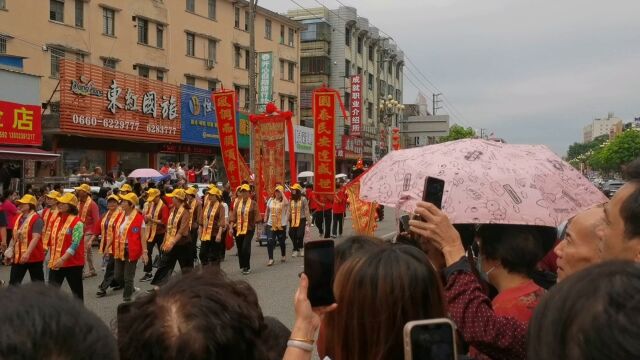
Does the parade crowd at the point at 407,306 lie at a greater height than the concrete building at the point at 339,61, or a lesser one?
lesser

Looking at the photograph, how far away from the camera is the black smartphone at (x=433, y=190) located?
2346 millimetres

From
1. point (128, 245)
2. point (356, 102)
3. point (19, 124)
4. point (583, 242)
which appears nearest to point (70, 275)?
point (128, 245)

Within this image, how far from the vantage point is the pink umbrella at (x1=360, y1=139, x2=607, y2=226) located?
9.89ft

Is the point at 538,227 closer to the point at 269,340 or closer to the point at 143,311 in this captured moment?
the point at 269,340

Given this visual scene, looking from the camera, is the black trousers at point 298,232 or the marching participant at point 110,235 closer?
the marching participant at point 110,235

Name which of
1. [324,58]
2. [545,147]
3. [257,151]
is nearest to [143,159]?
[257,151]

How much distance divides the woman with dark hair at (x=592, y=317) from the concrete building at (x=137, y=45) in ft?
68.1

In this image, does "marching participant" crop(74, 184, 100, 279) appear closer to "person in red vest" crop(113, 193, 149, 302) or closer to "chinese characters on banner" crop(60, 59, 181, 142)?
"person in red vest" crop(113, 193, 149, 302)

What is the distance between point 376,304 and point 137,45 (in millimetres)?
28034

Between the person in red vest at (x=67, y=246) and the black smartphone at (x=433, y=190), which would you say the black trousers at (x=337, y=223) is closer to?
the person in red vest at (x=67, y=246)

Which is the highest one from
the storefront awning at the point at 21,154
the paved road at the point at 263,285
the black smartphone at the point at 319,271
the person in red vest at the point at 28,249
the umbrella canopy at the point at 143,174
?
the storefront awning at the point at 21,154

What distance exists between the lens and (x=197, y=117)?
94.2 feet

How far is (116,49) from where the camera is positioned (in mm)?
26484

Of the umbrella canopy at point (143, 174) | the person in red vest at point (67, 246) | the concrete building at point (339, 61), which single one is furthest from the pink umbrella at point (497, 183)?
the concrete building at point (339, 61)
